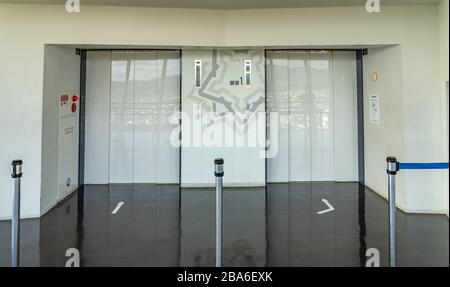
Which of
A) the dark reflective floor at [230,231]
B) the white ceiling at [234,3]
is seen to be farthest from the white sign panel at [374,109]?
the white ceiling at [234,3]

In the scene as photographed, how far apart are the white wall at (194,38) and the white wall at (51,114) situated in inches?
4.7

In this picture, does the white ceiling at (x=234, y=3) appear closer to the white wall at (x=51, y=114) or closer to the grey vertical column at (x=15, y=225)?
the white wall at (x=51, y=114)

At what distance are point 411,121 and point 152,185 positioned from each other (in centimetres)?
453

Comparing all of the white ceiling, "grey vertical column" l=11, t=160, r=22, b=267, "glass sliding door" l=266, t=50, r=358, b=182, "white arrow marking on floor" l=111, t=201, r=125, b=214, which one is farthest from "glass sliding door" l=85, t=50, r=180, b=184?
"grey vertical column" l=11, t=160, r=22, b=267

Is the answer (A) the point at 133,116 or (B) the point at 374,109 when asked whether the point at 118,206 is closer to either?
(A) the point at 133,116

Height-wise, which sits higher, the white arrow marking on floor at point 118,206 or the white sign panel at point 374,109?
the white sign panel at point 374,109

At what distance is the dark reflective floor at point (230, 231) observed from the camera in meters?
3.43

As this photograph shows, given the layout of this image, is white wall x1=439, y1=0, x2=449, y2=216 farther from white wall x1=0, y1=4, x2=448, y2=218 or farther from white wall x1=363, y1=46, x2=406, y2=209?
white wall x1=363, y1=46, x2=406, y2=209

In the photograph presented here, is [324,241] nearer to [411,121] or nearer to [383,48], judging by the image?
[411,121]

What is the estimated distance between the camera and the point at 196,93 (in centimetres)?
628

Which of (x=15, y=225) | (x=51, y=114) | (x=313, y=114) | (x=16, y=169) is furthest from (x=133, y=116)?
(x=15, y=225)

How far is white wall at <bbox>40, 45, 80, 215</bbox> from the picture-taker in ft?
16.0

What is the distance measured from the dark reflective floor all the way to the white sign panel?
1.25m

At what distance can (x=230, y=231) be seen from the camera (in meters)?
4.19
